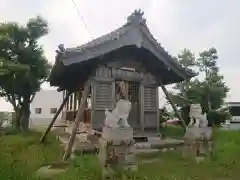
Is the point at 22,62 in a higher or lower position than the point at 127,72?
higher

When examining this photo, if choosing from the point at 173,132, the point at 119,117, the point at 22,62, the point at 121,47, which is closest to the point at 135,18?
the point at 121,47

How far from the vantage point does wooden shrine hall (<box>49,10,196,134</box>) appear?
10570mm

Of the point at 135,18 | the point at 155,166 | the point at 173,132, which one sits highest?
the point at 135,18

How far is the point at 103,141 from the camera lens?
7324mm

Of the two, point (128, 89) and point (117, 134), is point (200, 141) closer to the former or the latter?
point (117, 134)

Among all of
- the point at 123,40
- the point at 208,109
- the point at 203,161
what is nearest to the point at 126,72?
the point at 123,40

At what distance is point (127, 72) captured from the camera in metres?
12.1

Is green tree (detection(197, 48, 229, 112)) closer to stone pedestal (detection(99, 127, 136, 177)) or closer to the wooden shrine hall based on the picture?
the wooden shrine hall

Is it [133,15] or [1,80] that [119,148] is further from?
[1,80]

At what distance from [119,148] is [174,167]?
6.97 feet

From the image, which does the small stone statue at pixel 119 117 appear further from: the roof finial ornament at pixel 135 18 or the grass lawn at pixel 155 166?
the roof finial ornament at pixel 135 18

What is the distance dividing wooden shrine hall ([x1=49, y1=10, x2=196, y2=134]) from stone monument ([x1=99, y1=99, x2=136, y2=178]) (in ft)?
10.5

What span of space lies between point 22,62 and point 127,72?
1016cm

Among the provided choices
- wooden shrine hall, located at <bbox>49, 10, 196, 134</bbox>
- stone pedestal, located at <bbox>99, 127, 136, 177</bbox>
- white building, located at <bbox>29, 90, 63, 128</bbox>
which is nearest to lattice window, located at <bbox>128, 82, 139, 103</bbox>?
wooden shrine hall, located at <bbox>49, 10, 196, 134</bbox>
